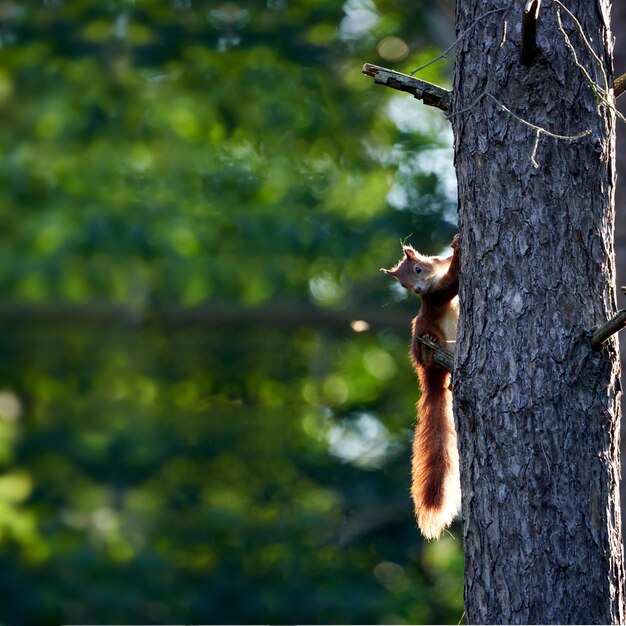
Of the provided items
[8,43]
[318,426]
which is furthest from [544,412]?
[8,43]

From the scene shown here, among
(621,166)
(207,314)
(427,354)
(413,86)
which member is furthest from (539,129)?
(207,314)

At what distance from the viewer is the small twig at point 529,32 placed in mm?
2293

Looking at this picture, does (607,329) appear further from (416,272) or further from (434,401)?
(416,272)

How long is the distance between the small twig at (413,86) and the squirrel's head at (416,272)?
2.39ft

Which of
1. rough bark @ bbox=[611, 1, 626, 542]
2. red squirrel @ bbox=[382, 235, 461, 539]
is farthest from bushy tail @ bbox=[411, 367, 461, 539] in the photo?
rough bark @ bbox=[611, 1, 626, 542]

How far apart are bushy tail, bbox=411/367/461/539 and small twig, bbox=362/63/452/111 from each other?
866mm

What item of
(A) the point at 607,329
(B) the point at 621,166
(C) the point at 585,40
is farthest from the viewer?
(B) the point at 621,166

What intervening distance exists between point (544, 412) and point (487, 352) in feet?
0.62

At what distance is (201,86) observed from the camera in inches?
324

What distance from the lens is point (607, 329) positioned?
7.49ft

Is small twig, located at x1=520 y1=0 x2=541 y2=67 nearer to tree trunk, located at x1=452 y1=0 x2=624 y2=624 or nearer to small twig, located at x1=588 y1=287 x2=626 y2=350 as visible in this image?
tree trunk, located at x1=452 y1=0 x2=624 y2=624

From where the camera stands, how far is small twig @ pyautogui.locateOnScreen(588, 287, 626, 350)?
223cm

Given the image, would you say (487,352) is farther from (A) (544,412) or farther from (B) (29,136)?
(B) (29,136)

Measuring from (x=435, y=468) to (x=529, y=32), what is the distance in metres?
1.25
